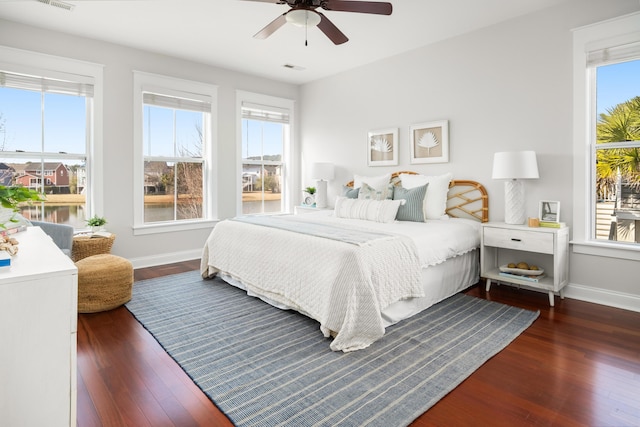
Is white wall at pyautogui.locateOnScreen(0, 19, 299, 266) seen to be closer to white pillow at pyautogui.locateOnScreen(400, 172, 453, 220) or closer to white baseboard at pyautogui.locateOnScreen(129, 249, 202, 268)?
white baseboard at pyautogui.locateOnScreen(129, 249, 202, 268)

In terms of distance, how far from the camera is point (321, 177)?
5320 millimetres

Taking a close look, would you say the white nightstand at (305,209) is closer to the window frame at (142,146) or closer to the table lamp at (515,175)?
the window frame at (142,146)

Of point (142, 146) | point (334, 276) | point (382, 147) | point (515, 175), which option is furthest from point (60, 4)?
point (515, 175)

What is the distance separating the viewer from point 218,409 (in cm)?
172

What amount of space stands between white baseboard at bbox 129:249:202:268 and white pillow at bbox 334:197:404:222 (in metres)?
2.27

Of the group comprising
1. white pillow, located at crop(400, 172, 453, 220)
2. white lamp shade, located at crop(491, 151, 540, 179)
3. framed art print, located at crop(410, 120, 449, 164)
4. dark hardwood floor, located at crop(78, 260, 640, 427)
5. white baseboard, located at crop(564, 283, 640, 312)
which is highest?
framed art print, located at crop(410, 120, 449, 164)

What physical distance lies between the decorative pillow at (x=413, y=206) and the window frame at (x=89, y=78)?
139 inches

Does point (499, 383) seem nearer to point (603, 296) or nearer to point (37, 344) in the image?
point (603, 296)

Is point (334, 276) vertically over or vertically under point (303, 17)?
under

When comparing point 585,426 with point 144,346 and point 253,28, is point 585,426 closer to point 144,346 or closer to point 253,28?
point 144,346

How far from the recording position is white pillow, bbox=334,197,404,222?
363 cm

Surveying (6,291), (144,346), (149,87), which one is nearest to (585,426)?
(6,291)

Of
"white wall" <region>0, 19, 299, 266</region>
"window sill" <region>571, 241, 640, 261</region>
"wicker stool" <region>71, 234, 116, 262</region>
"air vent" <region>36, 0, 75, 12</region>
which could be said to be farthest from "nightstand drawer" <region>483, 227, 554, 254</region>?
"air vent" <region>36, 0, 75, 12</region>

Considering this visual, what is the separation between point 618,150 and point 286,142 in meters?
4.48
